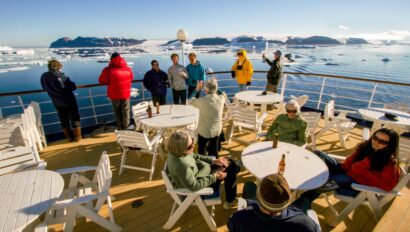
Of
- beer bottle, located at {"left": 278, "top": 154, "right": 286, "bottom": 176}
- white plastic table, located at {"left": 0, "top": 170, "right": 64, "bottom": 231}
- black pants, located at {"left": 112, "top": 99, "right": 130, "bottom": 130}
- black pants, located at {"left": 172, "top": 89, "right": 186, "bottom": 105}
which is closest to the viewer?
white plastic table, located at {"left": 0, "top": 170, "right": 64, "bottom": 231}

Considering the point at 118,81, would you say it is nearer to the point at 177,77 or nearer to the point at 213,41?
the point at 177,77

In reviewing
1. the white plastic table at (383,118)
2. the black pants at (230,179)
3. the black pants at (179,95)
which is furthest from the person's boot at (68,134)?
the white plastic table at (383,118)

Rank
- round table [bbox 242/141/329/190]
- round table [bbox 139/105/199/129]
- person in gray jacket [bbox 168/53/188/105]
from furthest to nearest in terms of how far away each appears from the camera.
A: 1. person in gray jacket [bbox 168/53/188/105]
2. round table [bbox 139/105/199/129]
3. round table [bbox 242/141/329/190]

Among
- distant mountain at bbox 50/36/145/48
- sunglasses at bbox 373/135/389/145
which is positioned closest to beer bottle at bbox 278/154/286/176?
sunglasses at bbox 373/135/389/145

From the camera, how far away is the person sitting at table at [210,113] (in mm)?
2979

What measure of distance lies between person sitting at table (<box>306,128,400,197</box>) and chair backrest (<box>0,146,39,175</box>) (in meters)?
3.45

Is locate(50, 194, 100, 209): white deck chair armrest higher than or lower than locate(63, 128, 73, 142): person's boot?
higher

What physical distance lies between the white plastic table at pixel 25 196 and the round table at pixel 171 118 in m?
1.59

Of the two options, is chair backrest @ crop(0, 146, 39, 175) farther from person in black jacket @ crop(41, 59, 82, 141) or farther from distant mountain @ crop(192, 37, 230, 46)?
distant mountain @ crop(192, 37, 230, 46)


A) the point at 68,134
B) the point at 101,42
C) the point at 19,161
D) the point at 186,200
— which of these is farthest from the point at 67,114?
the point at 101,42

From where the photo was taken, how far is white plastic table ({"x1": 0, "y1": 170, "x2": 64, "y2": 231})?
5.17 ft

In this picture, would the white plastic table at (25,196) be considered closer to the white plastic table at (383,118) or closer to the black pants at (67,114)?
the black pants at (67,114)

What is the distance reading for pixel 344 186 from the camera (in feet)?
8.06

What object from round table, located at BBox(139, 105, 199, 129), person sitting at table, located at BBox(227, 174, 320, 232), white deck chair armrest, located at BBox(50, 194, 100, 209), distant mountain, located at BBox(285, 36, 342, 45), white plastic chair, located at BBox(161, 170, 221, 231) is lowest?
white plastic chair, located at BBox(161, 170, 221, 231)
